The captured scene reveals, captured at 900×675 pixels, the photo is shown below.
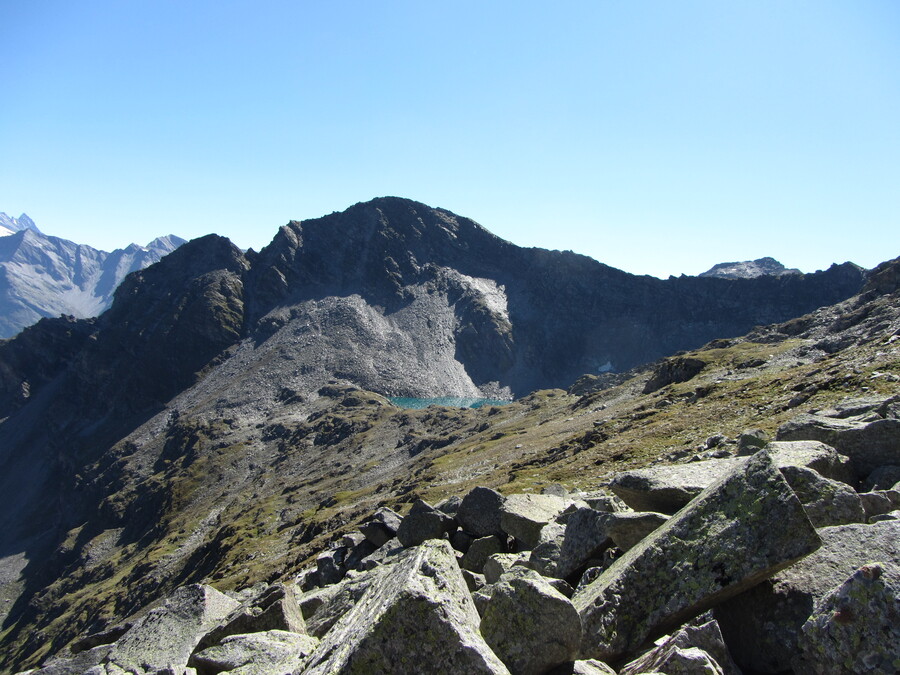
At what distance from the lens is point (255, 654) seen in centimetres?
1082

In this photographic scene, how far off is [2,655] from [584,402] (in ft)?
491

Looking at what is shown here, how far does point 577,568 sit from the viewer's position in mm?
12609

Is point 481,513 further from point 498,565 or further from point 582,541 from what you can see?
point 582,541

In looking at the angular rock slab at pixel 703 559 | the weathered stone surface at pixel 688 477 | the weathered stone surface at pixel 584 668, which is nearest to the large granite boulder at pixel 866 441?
the weathered stone surface at pixel 688 477

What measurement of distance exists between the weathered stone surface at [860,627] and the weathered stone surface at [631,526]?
4.74m

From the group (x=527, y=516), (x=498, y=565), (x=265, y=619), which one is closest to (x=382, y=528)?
(x=527, y=516)

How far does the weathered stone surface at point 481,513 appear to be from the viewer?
770 inches

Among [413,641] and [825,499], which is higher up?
[825,499]

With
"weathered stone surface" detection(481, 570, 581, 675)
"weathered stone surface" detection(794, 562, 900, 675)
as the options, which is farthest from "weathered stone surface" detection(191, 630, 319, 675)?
"weathered stone surface" detection(794, 562, 900, 675)

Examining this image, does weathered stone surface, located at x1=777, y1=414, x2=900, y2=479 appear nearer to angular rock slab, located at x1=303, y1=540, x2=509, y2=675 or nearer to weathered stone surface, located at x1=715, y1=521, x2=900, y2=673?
weathered stone surface, located at x1=715, y1=521, x2=900, y2=673

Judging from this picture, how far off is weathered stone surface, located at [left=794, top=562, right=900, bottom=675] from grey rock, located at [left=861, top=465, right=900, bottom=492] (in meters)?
8.25

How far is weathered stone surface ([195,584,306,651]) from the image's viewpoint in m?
13.2

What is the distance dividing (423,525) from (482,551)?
4.23 meters

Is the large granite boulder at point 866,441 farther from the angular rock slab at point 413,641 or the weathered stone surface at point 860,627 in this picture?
the angular rock slab at point 413,641
